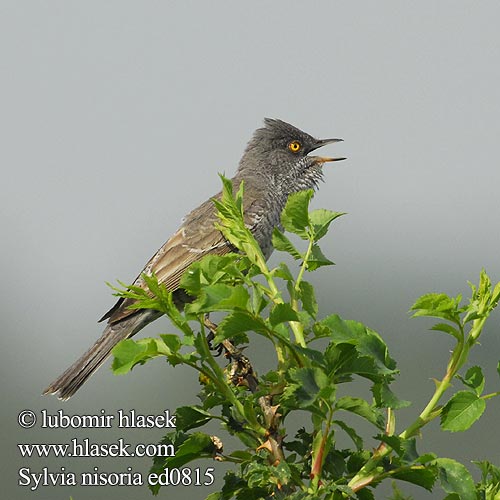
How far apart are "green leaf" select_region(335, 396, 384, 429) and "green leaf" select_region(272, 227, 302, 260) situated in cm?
50

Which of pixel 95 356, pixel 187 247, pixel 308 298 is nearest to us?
pixel 308 298

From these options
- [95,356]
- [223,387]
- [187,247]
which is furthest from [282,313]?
[187,247]

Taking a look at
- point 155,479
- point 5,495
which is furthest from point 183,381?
point 155,479

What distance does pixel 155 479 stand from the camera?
2.53m

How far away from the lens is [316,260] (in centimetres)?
257

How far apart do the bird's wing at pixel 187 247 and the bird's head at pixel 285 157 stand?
0.89m

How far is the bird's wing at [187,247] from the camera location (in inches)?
280

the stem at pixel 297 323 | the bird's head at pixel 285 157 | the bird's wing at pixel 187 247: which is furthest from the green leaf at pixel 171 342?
the bird's head at pixel 285 157

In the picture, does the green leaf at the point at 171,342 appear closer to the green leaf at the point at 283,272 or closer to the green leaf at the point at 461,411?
the green leaf at the point at 283,272

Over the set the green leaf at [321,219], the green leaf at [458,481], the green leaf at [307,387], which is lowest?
the green leaf at [458,481]

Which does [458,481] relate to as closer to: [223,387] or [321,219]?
[223,387]

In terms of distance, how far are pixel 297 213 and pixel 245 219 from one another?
16.1 feet

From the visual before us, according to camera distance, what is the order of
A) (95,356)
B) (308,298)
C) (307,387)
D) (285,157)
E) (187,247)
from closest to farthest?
(307,387) → (308,298) → (95,356) → (187,247) → (285,157)

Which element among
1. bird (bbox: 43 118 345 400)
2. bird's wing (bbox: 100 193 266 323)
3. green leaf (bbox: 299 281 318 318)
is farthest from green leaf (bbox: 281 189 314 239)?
bird's wing (bbox: 100 193 266 323)
